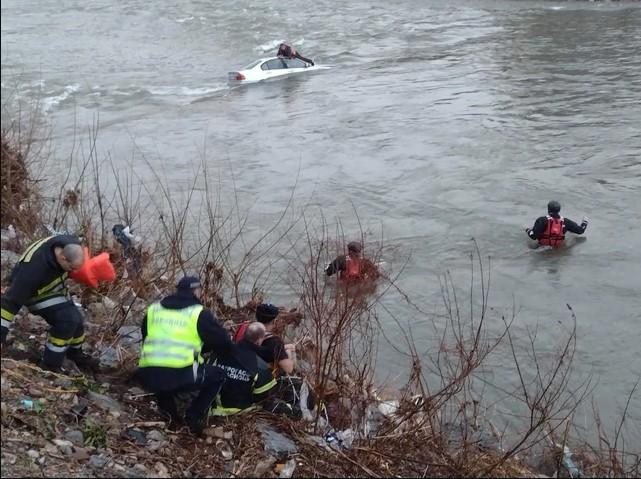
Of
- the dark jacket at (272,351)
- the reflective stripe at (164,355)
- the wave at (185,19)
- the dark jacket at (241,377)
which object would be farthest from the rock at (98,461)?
the wave at (185,19)

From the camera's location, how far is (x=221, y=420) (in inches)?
239

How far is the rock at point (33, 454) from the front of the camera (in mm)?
4773

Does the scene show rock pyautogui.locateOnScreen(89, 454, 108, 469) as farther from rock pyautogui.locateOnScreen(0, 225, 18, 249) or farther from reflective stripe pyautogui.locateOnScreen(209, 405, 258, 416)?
rock pyautogui.locateOnScreen(0, 225, 18, 249)

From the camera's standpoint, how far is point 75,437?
17.0 ft

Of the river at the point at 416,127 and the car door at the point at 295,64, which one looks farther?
the car door at the point at 295,64

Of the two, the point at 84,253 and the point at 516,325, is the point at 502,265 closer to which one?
the point at 516,325

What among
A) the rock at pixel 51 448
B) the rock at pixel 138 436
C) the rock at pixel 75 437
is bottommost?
the rock at pixel 138 436

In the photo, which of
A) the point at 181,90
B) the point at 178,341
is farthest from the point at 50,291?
the point at 181,90

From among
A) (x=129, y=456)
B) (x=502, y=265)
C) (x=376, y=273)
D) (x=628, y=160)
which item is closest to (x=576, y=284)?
(x=502, y=265)

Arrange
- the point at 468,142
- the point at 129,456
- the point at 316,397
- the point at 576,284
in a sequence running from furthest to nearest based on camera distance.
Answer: the point at 468,142 → the point at 576,284 → the point at 316,397 → the point at 129,456

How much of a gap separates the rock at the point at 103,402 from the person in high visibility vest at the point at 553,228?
323 inches

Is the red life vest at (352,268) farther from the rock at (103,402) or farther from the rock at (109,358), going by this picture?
the rock at (103,402)

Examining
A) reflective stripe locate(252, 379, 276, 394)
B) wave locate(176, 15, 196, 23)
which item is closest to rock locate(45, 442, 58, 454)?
reflective stripe locate(252, 379, 276, 394)

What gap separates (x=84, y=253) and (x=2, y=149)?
396 centimetres
